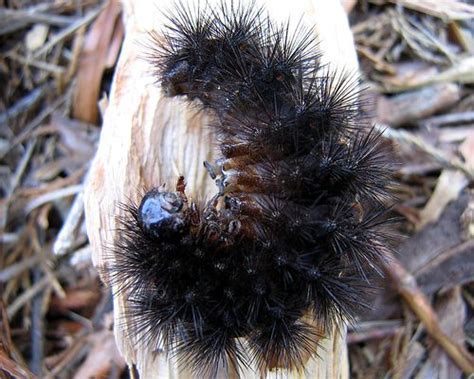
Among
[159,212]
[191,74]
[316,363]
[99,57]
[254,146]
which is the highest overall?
[99,57]

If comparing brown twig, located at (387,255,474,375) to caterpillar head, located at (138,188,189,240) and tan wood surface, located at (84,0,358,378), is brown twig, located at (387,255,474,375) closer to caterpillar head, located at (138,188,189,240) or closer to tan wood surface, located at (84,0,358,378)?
tan wood surface, located at (84,0,358,378)

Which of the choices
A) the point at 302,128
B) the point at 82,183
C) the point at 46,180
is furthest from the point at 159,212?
the point at 46,180

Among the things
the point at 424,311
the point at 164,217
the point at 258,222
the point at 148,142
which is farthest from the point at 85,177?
the point at 424,311

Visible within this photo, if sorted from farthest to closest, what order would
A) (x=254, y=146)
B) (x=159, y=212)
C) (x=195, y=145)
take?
1. (x=195, y=145)
2. (x=254, y=146)
3. (x=159, y=212)

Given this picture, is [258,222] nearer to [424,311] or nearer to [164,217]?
[164,217]

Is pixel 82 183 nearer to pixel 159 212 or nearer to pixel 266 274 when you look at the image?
pixel 159 212

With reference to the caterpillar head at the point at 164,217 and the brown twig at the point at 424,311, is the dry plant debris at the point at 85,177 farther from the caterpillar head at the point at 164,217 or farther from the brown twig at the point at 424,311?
the caterpillar head at the point at 164,217
